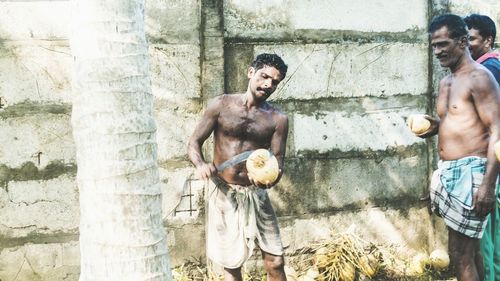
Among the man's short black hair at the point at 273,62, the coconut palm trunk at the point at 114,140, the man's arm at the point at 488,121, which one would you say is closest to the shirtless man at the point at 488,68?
the man's arm at the point at 488,121

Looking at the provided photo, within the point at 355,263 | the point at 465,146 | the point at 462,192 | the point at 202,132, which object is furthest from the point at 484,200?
the point at 202,132

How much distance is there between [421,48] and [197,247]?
2.89 m

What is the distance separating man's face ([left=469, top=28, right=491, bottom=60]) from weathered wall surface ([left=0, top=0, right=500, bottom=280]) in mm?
880

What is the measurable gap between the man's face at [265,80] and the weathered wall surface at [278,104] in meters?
0.90

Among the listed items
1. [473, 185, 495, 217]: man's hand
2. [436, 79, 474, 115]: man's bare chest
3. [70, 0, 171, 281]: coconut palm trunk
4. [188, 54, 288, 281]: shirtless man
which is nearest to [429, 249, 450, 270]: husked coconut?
[473, 185, 495, 217]: man's hand

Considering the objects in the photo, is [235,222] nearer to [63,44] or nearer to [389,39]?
[63,44]

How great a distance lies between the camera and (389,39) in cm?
552

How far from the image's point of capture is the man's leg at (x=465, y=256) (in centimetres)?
398

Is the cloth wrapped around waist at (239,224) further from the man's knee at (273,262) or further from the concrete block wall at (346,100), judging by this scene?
the concrete block wall at (346,100)

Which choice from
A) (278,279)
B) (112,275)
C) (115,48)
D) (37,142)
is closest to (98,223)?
(112,275)

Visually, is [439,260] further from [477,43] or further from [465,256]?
[477,43]

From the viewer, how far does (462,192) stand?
395cm

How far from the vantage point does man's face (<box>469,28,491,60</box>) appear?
4738mm

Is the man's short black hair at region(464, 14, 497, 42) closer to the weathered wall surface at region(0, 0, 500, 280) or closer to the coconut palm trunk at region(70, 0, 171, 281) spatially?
the weathered wall surface at region(0, 0, 500, 280)
